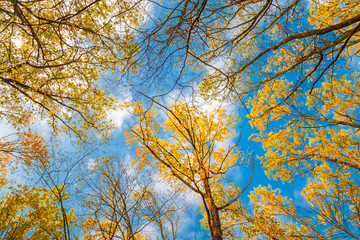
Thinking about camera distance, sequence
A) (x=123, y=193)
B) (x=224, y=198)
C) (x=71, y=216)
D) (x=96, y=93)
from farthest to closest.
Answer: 1. (x=71, y=216)
2. (x=224, y=198)
3. (x=96, y=93)
4. (x=123, y=193)

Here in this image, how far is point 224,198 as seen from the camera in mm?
7168

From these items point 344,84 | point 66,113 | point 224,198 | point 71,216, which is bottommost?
point 71,216

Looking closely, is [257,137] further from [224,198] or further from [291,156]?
[224,198]

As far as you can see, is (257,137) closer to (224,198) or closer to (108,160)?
(224,198)

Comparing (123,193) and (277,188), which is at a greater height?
(277,188)

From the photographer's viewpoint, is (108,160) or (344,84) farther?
(344,84)

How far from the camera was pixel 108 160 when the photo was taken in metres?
6.05

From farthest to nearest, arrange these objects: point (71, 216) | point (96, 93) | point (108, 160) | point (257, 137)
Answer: point (257, 137) → point (71, 216) → point (96, 93) → point (108, 160)

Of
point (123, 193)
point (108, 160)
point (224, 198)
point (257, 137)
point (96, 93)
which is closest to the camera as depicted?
point (123, 193)

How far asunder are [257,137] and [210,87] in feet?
20.6

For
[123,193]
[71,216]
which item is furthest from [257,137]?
[71,216]

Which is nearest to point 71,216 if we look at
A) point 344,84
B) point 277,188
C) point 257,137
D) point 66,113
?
point 66,113

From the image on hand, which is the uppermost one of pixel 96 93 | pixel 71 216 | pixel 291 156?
pixel 96 93

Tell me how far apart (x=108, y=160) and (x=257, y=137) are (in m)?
7.78
